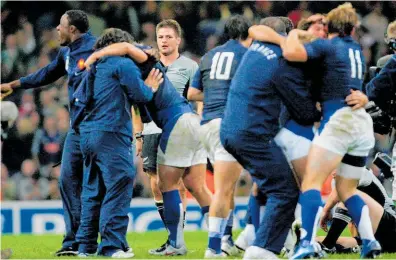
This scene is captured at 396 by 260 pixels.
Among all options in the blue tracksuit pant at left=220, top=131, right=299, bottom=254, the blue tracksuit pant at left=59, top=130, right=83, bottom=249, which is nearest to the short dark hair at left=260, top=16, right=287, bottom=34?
the blue tracksuit pant at left=220, top=131, right=299, bottom=254

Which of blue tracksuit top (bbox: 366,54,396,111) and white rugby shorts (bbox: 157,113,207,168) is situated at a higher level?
blue tracksuit top (bbox: 366,54,396,111)

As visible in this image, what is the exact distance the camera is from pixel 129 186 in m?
9.20

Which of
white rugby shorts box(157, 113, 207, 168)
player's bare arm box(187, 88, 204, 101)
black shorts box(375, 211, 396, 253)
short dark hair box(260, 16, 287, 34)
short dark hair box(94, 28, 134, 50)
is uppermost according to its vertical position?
short dark hair box(260, 16, 287, 34)

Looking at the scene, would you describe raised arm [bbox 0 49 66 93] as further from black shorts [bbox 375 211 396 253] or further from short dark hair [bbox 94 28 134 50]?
black shorts [bbox 375 211 396 253]

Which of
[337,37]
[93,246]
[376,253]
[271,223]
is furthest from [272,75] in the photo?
[93,246]

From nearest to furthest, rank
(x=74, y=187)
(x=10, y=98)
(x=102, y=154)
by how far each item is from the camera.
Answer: (x=102, y=154)
(x=74, y=187)
(x=10, y=98)

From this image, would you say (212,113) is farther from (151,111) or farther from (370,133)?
(370,133)

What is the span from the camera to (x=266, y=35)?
8.40m

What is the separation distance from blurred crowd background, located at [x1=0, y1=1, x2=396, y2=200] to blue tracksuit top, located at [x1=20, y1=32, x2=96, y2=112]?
19.4ft

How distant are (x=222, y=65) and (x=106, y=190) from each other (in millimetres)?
1508

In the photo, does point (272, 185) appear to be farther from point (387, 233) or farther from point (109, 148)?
point (387, 233)

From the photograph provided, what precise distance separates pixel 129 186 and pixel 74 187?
87 cm

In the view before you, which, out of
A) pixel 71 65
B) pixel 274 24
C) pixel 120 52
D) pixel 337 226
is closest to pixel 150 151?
pixel 71 65

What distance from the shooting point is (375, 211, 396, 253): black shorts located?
9883mm
